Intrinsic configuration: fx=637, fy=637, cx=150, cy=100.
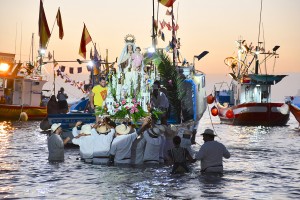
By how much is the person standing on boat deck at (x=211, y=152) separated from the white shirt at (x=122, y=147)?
10.4ft

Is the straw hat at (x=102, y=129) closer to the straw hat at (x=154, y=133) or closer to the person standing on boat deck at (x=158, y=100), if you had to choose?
the straw hat at (x=154, y=133)

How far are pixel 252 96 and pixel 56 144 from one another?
39922mm

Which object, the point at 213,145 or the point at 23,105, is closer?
the point at 213,145

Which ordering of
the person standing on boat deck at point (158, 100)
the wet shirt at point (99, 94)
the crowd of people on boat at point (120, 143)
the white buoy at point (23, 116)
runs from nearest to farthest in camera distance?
the crowd of people on boat at point (120, 143) < the person standing on boat deck at point (158, 100) < the wet shirt at point (99, 94) < the white buoy at point (23, 116)

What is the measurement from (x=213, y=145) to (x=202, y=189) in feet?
4.86

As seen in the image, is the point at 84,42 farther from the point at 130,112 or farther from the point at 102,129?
the point at 102,129

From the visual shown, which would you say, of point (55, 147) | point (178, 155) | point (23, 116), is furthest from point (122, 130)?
point (23, 116)

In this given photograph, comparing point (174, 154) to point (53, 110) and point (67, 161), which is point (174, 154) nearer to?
point (67, 161)

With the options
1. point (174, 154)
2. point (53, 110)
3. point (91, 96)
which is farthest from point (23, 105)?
point (174, 154)

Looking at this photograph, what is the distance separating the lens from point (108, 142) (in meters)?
19.0

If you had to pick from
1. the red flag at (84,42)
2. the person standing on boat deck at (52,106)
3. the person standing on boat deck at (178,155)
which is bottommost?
the person standing on boat deck at (178,155)

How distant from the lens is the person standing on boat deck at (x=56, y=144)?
1881 centimetres

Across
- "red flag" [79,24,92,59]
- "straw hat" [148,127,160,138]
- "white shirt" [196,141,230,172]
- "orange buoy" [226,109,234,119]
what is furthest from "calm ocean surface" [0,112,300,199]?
"orange buoy" [226,109,234,119]

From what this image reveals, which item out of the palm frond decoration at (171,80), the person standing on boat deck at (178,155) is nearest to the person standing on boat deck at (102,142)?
the person standing on boat deck at (178,155)
